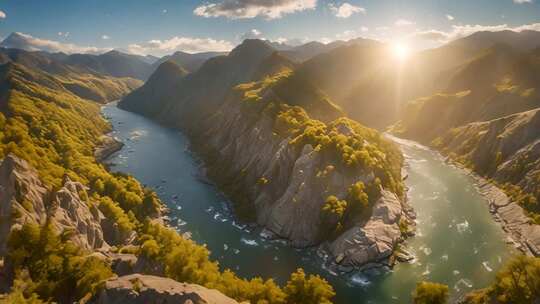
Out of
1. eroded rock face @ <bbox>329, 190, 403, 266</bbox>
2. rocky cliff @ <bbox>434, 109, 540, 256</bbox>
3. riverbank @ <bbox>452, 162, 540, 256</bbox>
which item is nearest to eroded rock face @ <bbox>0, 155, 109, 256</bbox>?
eroded rock face @ <bbox>329, 190, 403, 266</bbox>

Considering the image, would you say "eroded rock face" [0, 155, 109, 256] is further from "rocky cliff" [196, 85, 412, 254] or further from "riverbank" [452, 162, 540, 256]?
"riverbank" [452, 162, 540, 256]

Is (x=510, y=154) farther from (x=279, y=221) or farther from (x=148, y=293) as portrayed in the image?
(x=148, y=293)

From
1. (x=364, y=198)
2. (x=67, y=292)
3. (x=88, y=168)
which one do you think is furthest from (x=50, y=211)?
(x=364, y=198)

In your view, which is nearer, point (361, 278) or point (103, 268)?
point (103, 268)

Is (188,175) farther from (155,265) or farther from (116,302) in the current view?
(116,302)

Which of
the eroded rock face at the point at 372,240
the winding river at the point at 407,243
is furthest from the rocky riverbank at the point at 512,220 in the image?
the eroded rock face at the point at 372,240

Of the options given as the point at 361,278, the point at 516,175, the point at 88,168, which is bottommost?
the point at 361,278
